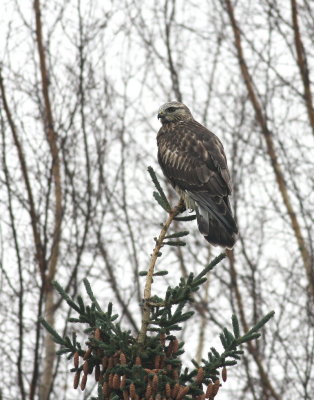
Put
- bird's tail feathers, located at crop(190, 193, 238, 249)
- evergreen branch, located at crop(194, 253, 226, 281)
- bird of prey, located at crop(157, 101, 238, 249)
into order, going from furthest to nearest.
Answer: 1. bird of prey, located at crop(157, 101, 238, 249)
2. bird's tail feathers, located at crop(190, 193, 238, 249)
3. evergreen branch, located at crop(194, 253, 226, 281)

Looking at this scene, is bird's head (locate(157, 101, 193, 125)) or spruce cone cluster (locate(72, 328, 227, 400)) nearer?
spruce cone cluster (locate(72, 328, 227, 400))

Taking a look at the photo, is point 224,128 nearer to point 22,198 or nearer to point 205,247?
point 205,247

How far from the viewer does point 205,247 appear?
8.59 m

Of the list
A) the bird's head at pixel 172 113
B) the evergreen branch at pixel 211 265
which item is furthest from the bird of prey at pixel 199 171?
the evergreen branch at pixel 211 265

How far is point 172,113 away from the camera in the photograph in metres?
6.87

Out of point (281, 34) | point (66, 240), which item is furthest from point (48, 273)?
point (281, 34)

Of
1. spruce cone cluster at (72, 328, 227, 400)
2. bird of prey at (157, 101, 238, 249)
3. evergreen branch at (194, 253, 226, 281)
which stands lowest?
spruce cone cluster at (72, 328, 227, 400)

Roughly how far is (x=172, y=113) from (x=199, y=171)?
3.95 ft

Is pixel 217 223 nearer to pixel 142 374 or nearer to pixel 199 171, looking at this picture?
pixel 199 171

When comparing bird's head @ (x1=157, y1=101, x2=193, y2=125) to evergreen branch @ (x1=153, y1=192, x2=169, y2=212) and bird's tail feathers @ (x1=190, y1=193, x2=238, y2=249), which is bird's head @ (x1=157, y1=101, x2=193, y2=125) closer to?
bird's tail feathers @ (x1=190, y1=193, x2=238, y2=249)

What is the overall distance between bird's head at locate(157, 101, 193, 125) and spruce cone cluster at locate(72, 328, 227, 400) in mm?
3974

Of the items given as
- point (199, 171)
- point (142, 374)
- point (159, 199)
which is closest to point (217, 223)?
point (199, 171)

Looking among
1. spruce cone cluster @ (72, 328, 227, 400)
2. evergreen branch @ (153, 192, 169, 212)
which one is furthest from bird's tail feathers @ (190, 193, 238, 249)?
spruce cone cluster @ (72, 328, 227, 400)

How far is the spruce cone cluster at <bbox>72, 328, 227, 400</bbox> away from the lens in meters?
2.78
